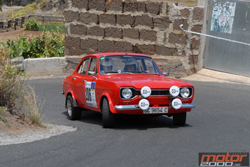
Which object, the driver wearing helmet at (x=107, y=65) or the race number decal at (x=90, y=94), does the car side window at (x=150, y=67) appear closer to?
the driver wearing helmet at (x=107, y=65)

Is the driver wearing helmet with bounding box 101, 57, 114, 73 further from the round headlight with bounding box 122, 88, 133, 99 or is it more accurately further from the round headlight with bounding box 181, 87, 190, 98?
the round headlight with bounding box 181, 87, 190, 98

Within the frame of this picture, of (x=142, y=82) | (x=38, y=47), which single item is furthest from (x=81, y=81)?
(x=38, y=47)

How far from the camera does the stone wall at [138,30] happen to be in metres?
17.3

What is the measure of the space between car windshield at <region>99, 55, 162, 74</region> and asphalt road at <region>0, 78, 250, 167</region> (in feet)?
3.43

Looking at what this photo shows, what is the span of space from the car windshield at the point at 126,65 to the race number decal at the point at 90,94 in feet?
1.27

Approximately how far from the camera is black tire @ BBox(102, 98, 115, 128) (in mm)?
9125

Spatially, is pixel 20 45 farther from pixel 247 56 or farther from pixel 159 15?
pixel 247 56

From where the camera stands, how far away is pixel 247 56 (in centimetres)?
1616

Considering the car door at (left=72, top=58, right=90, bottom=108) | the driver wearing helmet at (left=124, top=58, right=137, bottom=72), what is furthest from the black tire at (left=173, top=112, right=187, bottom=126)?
the car door at (left=72, top=58, right=90, bottom=108)

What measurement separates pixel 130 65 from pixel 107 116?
5.68ft

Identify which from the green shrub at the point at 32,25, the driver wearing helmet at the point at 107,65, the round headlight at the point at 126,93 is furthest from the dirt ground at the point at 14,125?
the green shrub at the point at 32,25

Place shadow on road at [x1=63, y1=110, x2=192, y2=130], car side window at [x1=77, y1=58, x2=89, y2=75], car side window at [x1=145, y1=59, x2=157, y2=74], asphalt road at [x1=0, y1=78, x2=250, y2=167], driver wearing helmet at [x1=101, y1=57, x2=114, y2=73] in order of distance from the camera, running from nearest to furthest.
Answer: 1. asphalt road at [x1=0, y1=78, x2=250, y2=167]
2. shadow on road at [x1=63, y1=110, x2=192, y2=130]
3. driver wearing helmet at [x1=101, y1=57, x2=114, y2=73]
4. car side window at [x1=145, y1=59, x2=157, y2=74]
5. car side window at [x1=77, y1=58, x2=89, y2=75]

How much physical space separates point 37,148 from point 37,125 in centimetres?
172

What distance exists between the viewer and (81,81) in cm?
1060
